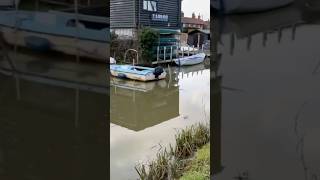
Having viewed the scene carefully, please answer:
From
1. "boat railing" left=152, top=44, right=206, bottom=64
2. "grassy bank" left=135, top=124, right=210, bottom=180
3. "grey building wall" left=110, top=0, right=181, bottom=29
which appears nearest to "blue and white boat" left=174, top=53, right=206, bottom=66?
"boat railing" left=152, top=44, right=206, bottom=64

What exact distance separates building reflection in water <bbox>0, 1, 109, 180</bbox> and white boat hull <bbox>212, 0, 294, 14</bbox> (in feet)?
1.75

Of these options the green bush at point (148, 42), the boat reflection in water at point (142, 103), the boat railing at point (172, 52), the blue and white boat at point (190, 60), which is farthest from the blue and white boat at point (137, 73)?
the blue and white boat at point (190, 60)

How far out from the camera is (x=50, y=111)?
158 cm

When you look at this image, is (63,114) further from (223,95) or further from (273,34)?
(273,34)

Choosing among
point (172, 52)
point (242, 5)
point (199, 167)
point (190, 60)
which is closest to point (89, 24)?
point (242, 5)

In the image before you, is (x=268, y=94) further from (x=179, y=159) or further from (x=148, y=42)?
(x=148, y=42)

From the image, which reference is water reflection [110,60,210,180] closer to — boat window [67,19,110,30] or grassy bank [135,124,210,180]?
grassy bank [135,124,210,180]

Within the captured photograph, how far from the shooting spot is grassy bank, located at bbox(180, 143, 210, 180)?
11.4ft

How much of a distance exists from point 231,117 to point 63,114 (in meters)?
0.73

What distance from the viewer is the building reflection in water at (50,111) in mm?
1510

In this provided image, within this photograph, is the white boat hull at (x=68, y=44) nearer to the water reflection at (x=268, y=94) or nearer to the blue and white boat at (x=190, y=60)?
the water reflection at (x=268, y=94)

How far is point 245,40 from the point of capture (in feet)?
5.24

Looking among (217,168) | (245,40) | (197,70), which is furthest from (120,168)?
(197,70)

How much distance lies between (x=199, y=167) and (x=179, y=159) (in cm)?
55
